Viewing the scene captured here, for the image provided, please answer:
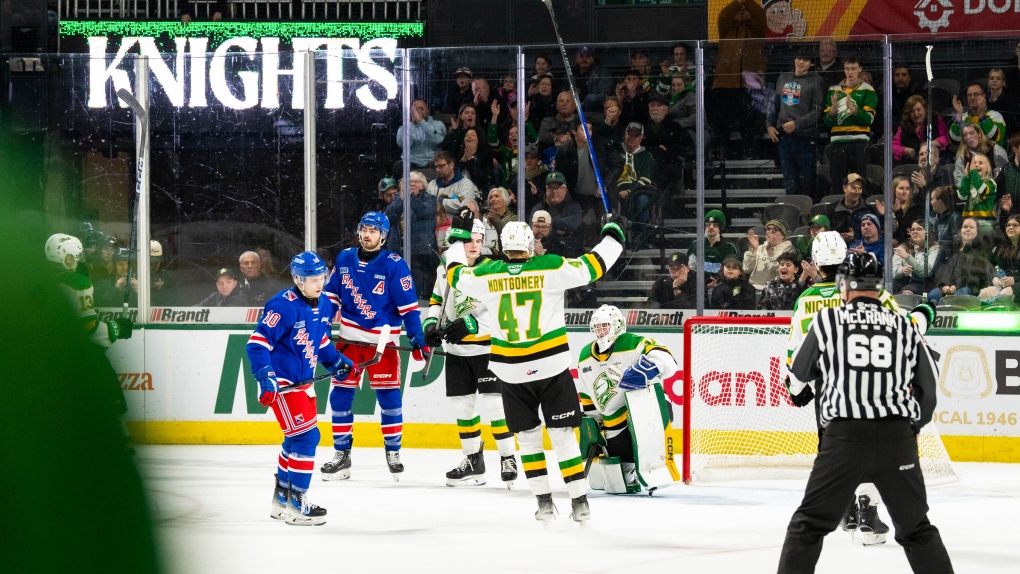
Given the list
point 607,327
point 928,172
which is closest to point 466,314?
point 607,327

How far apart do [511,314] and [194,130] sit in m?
4.17

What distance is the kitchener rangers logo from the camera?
476 inches

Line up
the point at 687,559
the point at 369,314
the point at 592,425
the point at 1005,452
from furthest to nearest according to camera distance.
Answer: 1. the point at 1005,452
2. the point at 369,314
3. the point at 592,425
4. the point at 687,559

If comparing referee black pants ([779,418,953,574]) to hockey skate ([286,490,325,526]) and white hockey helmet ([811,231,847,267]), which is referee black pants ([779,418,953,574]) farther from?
hockey skate ([286,490,325,526])

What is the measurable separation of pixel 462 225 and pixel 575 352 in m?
1.24

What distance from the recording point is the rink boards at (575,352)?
7871mm

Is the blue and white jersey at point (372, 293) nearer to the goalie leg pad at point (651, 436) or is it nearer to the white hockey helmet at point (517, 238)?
the goalie leg pad at point (651, 436)

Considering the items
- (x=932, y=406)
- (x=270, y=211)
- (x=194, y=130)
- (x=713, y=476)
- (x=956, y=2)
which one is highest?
(x=956, y=2)

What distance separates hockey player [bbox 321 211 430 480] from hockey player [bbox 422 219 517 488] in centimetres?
17

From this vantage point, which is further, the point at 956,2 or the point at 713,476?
the point at 956,2

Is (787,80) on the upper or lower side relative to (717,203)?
upper

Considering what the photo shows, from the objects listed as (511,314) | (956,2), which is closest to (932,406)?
(511,314)

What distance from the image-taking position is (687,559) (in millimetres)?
5117

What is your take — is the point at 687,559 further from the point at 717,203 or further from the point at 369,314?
the point at 717,203
